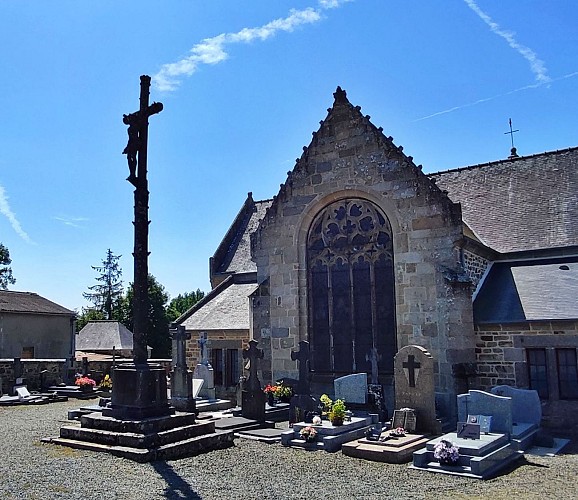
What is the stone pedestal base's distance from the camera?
11422 mm

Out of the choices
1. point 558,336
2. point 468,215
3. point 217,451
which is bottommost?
point 217,451

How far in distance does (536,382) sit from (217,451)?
8530 mm

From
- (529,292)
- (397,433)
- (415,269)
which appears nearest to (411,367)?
(397,433)

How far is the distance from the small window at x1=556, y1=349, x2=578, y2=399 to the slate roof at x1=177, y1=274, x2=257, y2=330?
1038 centimetres

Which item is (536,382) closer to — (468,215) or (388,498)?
(468,215)

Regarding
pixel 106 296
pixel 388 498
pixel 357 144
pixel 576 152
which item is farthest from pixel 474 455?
pixel 106 296

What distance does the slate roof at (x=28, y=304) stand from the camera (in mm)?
34062

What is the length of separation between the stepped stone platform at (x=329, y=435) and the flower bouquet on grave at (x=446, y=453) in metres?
2.56

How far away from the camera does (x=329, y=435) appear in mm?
12477

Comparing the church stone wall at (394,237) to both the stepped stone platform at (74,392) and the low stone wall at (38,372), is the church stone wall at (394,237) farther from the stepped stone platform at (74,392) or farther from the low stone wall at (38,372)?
the stepped stone platform at (74,392)

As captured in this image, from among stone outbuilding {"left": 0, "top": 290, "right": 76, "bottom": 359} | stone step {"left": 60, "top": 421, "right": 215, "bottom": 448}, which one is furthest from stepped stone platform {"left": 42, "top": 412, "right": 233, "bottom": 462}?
stone outbuilding {"left": 0, "top": 290, "right": 76, "bottom": 359}

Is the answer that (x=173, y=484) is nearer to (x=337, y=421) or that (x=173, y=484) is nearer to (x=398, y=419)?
(x=337, y=421)

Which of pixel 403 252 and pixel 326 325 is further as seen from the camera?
pixel 326 325

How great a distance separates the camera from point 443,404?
49.9 ft
